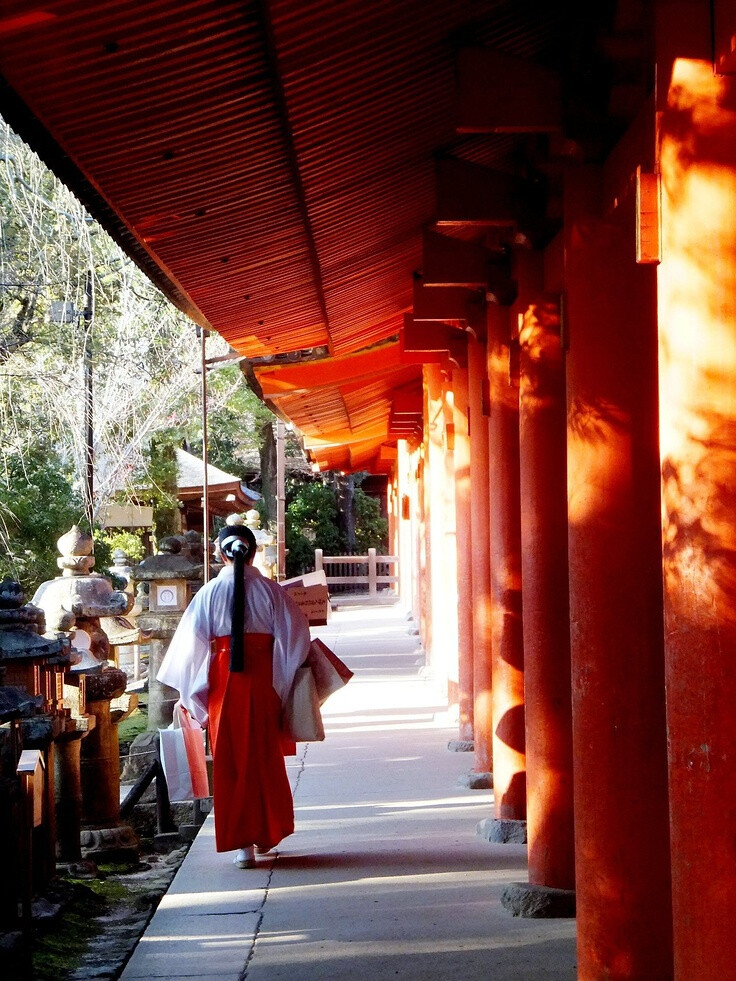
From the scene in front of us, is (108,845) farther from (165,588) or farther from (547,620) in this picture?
(165,588)

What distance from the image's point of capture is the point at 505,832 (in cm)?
629

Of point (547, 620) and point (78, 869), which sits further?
point (78, 869)

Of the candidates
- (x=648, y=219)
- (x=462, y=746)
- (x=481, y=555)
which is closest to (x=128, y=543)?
(x=462, y=746)

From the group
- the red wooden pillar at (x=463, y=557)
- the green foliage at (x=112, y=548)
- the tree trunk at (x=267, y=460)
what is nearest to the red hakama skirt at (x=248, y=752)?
the red wooden pillar at (x=463, y=557)

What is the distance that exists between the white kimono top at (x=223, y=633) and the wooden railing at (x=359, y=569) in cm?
2478

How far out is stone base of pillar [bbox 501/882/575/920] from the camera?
4.91 metres

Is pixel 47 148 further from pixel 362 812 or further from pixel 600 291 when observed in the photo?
pixel 362 812

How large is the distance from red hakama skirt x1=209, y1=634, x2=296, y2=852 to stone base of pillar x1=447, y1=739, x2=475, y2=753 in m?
3.05

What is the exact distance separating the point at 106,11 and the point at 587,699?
2.48 metres

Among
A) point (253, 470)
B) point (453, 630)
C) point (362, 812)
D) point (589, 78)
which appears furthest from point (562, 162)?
point (253, 470)

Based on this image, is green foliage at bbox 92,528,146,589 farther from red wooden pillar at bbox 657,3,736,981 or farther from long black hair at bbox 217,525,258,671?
red wooden pillar at bbox 657,3,736,981

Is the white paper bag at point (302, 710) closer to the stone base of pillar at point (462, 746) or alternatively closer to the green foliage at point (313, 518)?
the stone base of pillar at point (462, 746)

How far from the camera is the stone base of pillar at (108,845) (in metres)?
7.54

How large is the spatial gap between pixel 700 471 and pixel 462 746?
21.6ft
